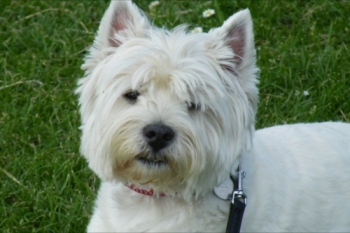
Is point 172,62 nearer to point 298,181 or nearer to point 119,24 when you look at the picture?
point 119,24

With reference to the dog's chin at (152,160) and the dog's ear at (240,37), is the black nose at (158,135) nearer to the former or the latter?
the dog's chin at (152,160)

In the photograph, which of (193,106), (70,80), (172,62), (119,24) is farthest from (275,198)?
(70,80)

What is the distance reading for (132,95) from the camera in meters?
3.73

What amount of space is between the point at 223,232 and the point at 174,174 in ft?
1.41

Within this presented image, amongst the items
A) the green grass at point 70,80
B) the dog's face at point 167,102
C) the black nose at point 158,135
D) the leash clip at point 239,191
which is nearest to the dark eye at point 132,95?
the dog's face at point 167,102

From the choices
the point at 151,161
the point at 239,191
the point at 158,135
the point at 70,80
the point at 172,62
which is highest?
the point at 172,62

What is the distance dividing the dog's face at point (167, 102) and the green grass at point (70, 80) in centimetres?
119

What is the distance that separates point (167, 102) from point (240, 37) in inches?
21.1

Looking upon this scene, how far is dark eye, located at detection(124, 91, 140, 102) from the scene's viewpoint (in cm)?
372

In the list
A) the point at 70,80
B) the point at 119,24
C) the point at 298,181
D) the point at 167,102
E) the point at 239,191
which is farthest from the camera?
the point at 70,80

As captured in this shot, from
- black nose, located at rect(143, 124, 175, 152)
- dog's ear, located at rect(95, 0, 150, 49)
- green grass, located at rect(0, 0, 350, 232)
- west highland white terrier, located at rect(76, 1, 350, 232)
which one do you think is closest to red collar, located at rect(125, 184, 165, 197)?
west highland white terrier, located at rect(76, 1, 350, 232)

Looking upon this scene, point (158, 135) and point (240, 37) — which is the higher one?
point (240, 37)

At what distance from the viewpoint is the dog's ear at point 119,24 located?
388 centimetres

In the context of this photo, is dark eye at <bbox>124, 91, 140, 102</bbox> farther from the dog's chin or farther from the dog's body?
the dog's body
